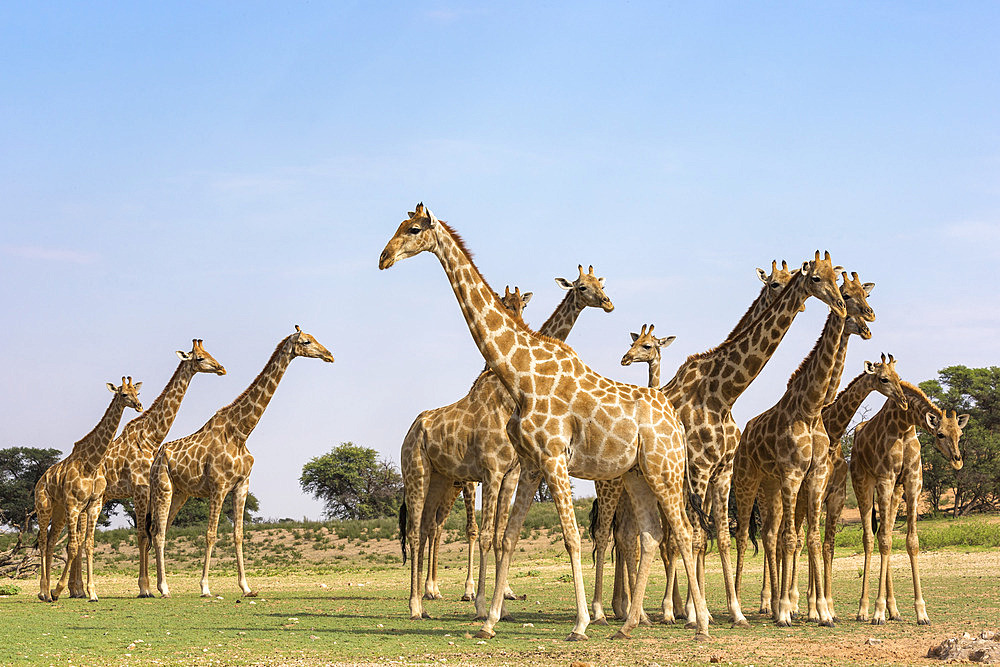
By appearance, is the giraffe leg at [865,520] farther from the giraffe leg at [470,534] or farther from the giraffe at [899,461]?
the giraffe leg at [470,534]

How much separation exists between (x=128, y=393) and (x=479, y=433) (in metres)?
8.09

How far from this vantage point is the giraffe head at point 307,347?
1975 centimetres

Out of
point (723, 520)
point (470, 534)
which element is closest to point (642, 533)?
point (723, 520)

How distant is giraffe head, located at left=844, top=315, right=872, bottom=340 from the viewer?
13.4m

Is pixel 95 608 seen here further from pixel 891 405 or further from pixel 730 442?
pixel 891 405

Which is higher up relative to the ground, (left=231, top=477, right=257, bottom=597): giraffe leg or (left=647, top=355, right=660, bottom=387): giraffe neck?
(left=647, top=355, right=660, bottom=387): giraffe neck

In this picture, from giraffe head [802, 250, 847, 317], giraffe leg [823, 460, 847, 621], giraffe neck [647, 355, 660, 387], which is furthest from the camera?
giraffe neck [647, 355, 660, 387]

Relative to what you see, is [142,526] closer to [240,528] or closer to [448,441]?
[240,528]

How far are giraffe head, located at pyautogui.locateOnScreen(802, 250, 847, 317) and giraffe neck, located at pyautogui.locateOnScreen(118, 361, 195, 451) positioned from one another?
12.3 m

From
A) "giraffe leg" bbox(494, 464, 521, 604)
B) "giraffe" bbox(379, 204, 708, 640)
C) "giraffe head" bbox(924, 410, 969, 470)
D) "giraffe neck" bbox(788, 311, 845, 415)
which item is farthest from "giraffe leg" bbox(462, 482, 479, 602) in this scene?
"giraffe head" bbox(924, 410, 969, 470)

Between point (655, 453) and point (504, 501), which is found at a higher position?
point (655, 453)

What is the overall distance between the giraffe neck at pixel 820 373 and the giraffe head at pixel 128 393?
12.2 m

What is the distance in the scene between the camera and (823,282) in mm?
12945

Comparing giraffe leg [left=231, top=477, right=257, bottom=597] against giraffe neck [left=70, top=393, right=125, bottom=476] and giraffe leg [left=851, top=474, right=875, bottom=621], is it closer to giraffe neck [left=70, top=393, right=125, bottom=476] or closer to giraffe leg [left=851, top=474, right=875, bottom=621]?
giraffe neck [left=70, top=393, right=125, bottom=476]
